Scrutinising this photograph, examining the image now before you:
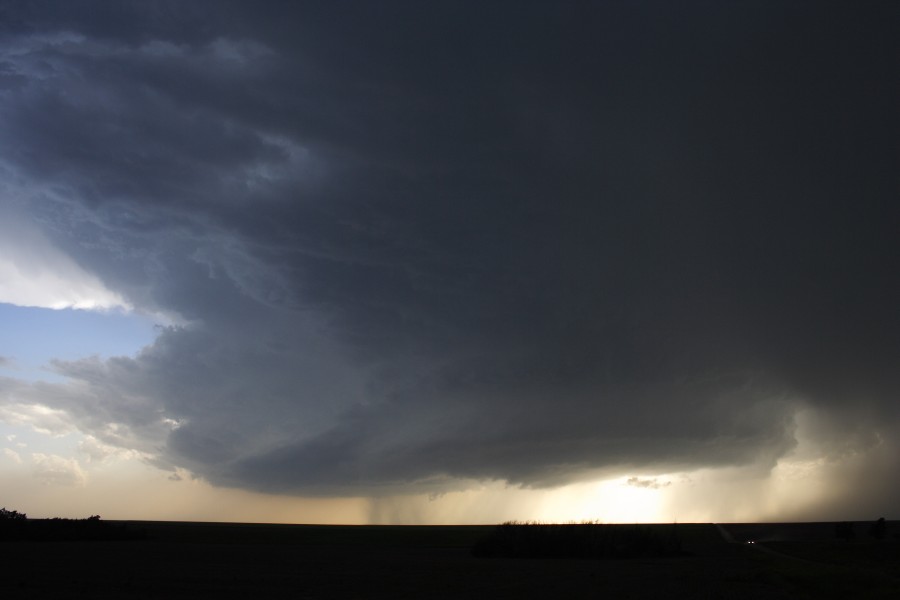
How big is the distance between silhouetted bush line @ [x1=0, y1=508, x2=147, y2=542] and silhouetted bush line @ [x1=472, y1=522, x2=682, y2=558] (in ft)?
191

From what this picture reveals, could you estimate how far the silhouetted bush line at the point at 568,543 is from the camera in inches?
3093

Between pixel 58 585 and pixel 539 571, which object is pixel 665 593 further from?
pixel 58 585

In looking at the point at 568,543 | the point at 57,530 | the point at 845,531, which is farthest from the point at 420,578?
the point at 845,531

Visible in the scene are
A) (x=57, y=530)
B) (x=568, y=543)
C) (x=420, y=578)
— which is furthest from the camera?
(x=57, y=530)

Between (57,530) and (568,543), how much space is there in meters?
70.6

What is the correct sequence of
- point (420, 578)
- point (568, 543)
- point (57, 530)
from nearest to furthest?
point (420, 578), point (568, 543), point (57, 530)

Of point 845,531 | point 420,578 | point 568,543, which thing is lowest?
point 420,578

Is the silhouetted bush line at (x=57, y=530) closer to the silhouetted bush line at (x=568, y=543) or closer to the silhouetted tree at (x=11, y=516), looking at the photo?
the silhouetted tree at (x=11, y=516)

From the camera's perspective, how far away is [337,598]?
34.2m

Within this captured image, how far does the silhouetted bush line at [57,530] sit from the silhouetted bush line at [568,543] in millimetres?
58142

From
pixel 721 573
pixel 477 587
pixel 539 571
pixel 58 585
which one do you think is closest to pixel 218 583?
pixel 58 585

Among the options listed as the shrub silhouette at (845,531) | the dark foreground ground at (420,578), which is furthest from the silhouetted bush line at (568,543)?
the shrub silhouette at (845,531)

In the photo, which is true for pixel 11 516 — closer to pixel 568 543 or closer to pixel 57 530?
pixel 57 530

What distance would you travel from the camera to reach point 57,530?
99375 millimetres
